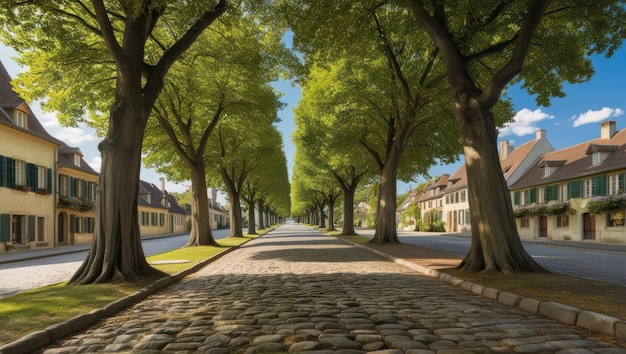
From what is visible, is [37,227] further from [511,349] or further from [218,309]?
[511,349]

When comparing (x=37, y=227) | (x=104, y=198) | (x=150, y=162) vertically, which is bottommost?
(x=37, y=227)

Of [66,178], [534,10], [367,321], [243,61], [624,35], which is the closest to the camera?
[367,321]

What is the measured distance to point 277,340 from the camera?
5062 mm

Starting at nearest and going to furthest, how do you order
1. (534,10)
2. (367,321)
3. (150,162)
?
(367,321), (534,10), (150,162)

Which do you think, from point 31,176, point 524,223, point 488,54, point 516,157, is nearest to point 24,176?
point 31,176

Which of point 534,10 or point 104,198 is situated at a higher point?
point 534,10

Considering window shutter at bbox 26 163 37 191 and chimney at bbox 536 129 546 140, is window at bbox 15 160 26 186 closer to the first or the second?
window shutter at bbox 26 163 37 191

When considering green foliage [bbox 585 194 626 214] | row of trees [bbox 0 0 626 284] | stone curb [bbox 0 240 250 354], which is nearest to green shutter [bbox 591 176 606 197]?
green foliage [bbox 585 194 626 214]

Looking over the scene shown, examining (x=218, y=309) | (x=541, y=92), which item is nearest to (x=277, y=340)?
(x=218, y=309)

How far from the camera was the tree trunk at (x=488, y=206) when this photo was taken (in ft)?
33.7

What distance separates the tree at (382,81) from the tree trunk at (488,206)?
4508mm

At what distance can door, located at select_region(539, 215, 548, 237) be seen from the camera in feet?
123

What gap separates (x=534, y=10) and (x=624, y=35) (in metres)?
4.28

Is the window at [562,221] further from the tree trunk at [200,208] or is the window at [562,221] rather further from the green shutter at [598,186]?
the tree trunk at [200,208]
